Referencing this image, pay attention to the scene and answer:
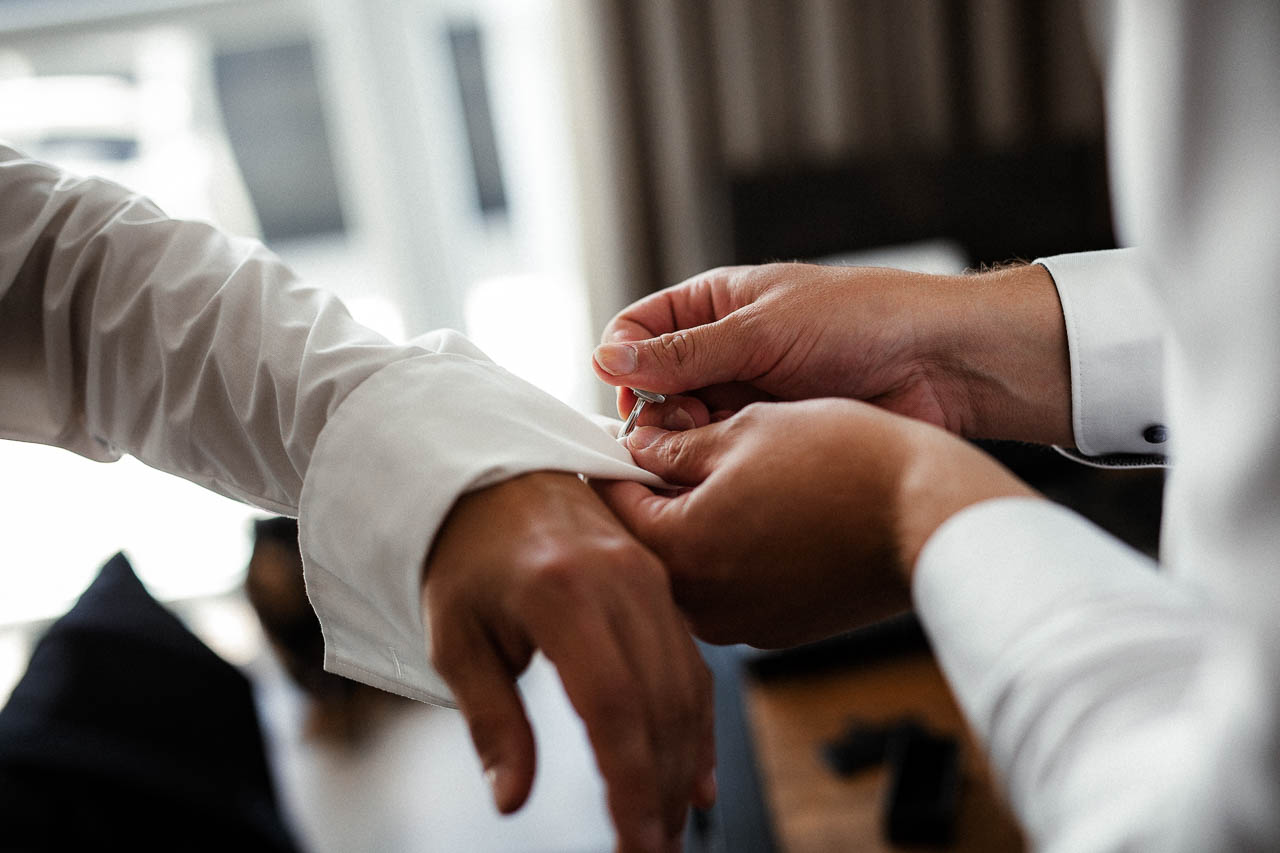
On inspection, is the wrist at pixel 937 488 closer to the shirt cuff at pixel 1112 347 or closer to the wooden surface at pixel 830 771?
the shirt cuff at pixel 1112 347

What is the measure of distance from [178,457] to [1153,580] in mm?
687

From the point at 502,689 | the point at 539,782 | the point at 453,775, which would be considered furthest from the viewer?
the point at 453,775

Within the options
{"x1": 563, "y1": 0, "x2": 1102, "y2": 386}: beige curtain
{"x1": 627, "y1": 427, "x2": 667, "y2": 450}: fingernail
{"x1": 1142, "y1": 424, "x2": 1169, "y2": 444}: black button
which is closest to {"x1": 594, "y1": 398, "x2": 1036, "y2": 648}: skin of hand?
{"x1": 627, "y1": 427, "x2": 667, "y2": 450}: fingernail

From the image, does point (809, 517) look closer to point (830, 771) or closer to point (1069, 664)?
point (1069, 664)

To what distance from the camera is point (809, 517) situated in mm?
565

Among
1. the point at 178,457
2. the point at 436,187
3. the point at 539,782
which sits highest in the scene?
the point at 436,187

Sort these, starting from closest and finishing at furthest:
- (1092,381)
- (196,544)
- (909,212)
Answer: (1092,381), (909,212), (196,544)

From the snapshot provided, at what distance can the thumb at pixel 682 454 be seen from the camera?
0.67 metres

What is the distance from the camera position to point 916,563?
0.52 meters

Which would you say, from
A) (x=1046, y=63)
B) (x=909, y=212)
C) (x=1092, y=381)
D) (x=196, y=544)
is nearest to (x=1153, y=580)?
(x=1092, y=381)

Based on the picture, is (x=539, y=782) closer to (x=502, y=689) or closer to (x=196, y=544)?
(x=502, y=689)

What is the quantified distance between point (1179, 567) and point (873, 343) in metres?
0.43

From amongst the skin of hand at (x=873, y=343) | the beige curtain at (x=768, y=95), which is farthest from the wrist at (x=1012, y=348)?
the beige curtain at (x=768, y=95)

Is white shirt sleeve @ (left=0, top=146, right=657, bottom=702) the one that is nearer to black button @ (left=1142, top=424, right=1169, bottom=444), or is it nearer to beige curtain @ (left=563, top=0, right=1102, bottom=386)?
black button @ (left=1142, top=424, right=1169, bottom=444)
